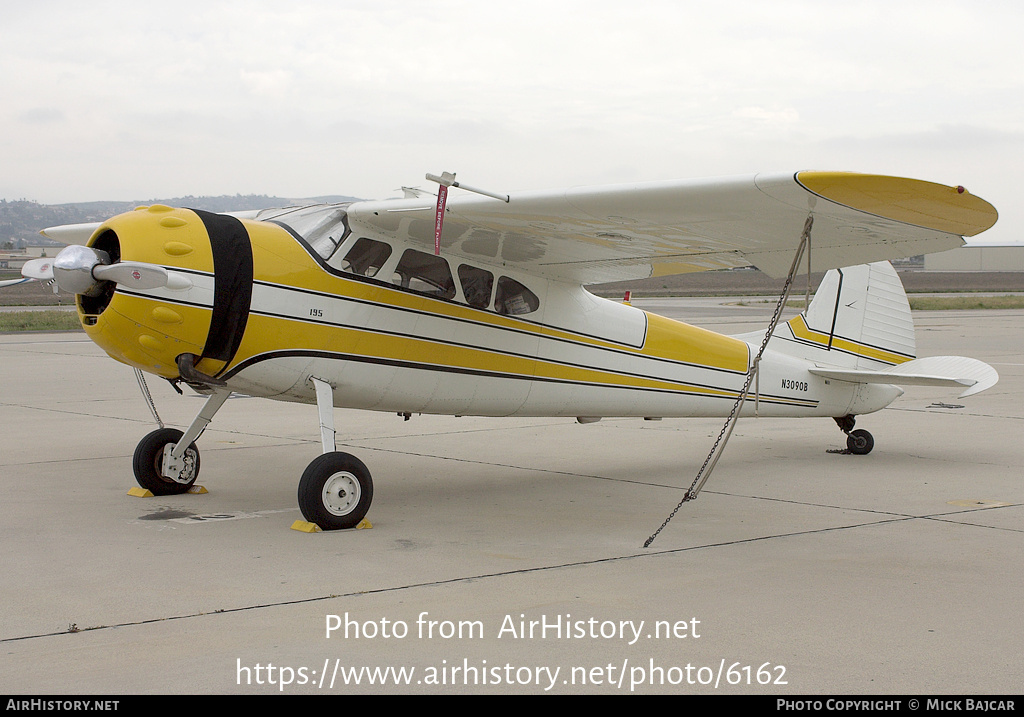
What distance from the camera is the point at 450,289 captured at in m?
8.08

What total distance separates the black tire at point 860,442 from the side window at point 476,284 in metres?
4.85

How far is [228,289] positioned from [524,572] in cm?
291

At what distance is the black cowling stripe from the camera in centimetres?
678

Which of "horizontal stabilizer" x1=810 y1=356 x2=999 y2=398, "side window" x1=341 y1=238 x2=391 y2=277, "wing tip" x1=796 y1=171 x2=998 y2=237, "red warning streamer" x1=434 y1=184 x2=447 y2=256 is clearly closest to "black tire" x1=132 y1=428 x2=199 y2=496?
"side window" x1=341 y1=238 x2=391 y2=277

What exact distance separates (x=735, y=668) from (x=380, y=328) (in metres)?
4.24

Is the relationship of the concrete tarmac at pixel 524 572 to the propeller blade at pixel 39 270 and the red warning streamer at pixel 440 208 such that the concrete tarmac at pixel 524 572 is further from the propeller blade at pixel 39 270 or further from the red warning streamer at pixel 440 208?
the red warning streamer at pixel 440 208

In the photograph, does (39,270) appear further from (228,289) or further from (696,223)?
(696,223)

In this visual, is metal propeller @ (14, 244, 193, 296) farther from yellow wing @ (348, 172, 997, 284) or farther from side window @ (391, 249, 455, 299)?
side window @ (391, 249, 455, 299)

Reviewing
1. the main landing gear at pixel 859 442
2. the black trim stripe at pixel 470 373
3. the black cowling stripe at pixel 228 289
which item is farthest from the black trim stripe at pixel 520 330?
the main landing gear at pixel 859 442

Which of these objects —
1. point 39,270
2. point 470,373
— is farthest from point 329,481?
point 39,270

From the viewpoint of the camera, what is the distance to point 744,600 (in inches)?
205

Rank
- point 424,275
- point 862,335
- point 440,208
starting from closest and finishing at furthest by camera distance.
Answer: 1. point 440,208
2. point 424,275
3. point 862,335

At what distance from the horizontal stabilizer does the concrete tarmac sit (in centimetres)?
84

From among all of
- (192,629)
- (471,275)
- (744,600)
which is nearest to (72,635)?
(192,629)
